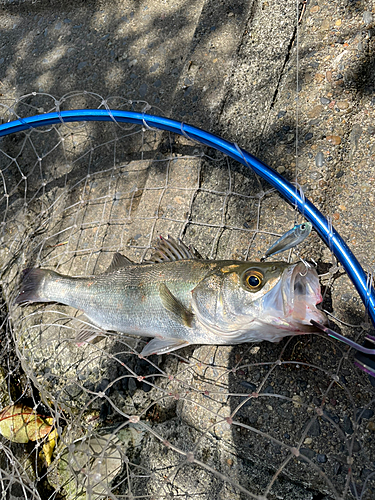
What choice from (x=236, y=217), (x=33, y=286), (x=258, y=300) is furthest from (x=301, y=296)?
(x=33, y=286)

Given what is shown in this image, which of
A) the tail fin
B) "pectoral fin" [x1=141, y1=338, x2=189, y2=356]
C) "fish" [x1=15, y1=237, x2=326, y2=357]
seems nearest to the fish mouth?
"fish" [x1=15, y1=237, x2=326, y2=357]

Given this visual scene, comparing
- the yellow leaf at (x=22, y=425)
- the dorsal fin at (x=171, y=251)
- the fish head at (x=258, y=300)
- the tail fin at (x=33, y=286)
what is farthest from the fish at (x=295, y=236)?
the yellow leaf at (x=22, y=425)

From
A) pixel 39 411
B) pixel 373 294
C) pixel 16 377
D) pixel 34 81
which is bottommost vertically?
pixel 39 411

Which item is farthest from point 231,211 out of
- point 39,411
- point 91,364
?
point 39,411

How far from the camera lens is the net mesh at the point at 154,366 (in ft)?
8.59

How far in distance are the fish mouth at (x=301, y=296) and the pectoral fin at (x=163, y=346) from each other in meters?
0.87

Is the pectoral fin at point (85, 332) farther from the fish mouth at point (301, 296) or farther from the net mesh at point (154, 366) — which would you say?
the fish mouth at point (301, 296)

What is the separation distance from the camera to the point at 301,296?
2.35m

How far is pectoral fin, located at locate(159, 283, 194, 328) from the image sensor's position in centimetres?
280

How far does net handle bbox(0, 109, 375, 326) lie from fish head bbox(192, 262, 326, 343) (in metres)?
0.38

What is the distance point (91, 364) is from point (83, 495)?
3.67ft

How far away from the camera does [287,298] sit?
2350 mm

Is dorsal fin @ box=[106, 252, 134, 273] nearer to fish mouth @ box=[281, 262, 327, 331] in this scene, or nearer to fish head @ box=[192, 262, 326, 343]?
fish head @ box=[192, 262, 326, 343]

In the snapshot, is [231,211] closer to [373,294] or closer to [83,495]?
[373,294]
